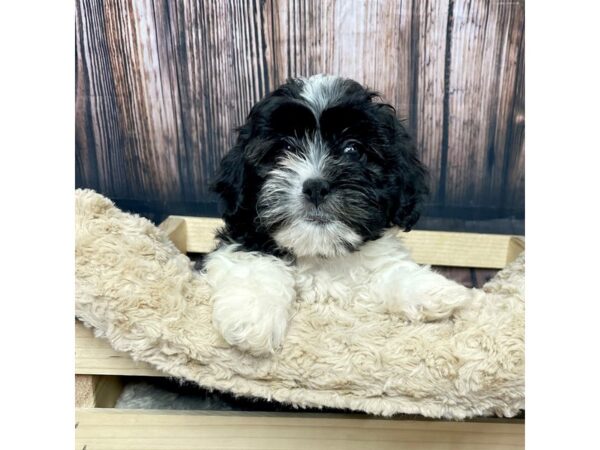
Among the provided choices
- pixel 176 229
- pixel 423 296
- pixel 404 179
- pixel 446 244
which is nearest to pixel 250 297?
pixel 423 296

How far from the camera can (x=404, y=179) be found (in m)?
1.52

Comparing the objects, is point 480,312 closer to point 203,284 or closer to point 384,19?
point 203,284

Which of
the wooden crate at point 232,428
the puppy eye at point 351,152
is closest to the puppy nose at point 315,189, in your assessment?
the puppy eye at point 351,152

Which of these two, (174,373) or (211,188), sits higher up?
(211,188)

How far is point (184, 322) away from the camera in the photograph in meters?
1.26

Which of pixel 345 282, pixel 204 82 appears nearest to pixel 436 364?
pixel 345 282

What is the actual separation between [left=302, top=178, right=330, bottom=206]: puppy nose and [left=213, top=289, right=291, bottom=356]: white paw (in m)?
0.29

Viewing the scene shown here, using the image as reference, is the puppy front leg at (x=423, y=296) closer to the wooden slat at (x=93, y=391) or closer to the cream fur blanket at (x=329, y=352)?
the cream fur blanket at (x=329, y=352)

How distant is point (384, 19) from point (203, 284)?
1.25 metres

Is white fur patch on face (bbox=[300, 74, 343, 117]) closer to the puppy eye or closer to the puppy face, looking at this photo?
the puppy face

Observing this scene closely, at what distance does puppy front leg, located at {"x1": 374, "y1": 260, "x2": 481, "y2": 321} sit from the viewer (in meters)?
1.33

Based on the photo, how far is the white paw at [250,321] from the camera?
1.17 meters

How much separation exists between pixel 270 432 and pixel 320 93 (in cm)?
98

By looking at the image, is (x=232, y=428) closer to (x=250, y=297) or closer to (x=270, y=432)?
(x=270, y=432)
